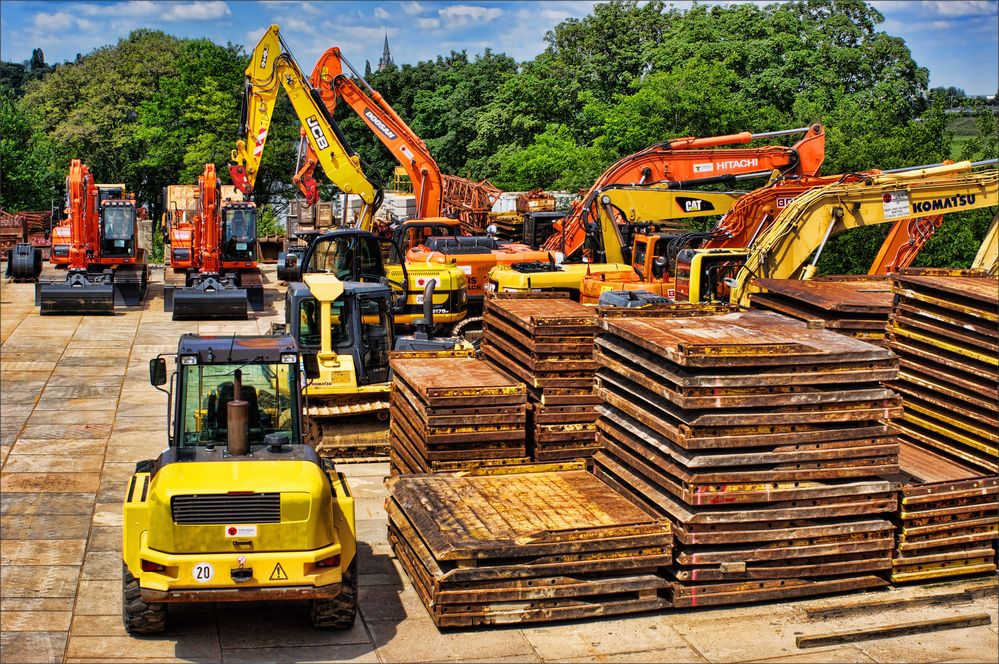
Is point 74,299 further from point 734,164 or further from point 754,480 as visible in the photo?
point 754,480

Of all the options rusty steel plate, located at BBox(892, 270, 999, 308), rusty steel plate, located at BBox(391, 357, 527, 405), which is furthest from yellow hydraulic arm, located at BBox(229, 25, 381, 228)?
rusty steel plate, located at BBox(892, 270, 999, 308)

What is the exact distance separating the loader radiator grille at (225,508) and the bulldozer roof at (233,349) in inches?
69.6

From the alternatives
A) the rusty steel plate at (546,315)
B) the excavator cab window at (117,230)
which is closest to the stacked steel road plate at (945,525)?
the rusty steel plate at (546,315)

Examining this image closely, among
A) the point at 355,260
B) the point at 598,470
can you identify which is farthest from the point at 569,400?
the point at 355,260

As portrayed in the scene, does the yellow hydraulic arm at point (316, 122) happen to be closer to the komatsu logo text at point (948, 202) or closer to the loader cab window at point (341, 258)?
the loader cab window at point (341, 258)

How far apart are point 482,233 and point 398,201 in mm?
8325

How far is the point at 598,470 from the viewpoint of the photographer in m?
13.9

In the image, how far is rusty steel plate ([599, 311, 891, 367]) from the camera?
11.8 m

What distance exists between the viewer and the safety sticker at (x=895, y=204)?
20.7 m

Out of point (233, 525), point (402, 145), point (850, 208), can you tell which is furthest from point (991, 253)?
point (402, 145)

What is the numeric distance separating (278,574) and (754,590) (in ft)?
16.2

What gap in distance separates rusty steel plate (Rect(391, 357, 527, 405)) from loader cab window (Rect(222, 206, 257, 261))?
1881 cm

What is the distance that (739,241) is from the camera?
25.5 metres

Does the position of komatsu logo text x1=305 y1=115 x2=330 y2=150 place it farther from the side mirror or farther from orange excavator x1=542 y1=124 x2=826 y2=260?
the side mirror
